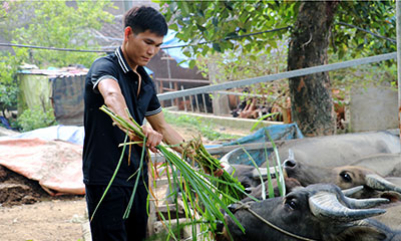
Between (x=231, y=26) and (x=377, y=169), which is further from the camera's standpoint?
(x=231, y=26)

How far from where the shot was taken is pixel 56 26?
6.42m

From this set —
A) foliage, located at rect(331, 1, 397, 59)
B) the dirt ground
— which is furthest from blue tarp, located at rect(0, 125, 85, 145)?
foliage, located at rect(331, 1, 397, 59)

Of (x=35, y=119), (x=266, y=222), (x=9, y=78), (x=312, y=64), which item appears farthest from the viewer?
(x=35, y=119)

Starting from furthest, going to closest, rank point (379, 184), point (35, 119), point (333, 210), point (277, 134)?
point (35, 119) → point (277, 134) → point (379, 184) → point (333, 210)

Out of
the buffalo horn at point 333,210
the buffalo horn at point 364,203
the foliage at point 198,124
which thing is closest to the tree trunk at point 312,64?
the buffalo horn at point 364,203

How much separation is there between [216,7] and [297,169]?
207 cm

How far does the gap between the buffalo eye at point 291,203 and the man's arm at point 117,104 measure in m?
0.98

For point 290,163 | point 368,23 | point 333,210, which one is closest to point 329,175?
point 290,163

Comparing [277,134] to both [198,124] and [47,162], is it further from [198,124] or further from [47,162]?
[198,124]

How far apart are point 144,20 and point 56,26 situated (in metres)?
3.65

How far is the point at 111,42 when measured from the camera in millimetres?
8844

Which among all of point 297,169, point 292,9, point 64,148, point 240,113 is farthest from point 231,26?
point 240,113

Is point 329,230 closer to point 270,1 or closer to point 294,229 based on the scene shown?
point 294,229

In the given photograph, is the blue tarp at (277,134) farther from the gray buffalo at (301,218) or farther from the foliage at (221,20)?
the gray buffalo at (301,218)
